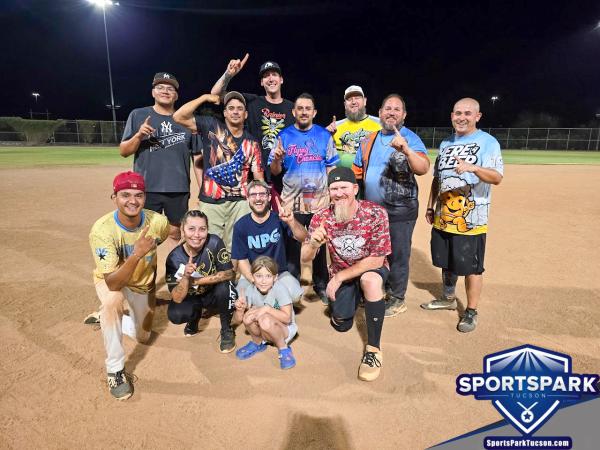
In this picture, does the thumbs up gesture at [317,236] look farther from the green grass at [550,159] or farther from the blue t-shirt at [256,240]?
the green grass at [550,159]

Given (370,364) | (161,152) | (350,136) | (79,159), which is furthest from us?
(79,159)

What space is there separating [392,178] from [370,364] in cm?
200

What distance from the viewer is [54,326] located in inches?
159

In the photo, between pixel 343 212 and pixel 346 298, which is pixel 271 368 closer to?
pixel 346 298

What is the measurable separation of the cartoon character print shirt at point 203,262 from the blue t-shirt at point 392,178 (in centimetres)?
183

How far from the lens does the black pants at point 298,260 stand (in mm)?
4499

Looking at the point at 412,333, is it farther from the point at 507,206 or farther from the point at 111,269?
the point at 507,206

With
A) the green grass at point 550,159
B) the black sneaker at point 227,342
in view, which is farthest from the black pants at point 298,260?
the green grass at point 550,159

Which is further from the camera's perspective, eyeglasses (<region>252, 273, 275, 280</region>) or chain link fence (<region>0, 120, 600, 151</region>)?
chain link fence (<region>0, 120, 600, 151</region>)

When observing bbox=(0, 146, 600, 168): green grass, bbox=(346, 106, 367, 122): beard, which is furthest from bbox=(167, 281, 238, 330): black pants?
bbox=(0, 146, 600, 168): green grass

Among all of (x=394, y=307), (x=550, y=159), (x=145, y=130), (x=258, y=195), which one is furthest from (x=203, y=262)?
(x=550, y=159)

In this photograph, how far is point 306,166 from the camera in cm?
436

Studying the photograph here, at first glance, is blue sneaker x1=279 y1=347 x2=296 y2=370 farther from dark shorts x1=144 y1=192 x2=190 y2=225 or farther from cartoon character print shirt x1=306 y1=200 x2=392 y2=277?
dark shorts x1=144 y1=192 x2=190 y2=225

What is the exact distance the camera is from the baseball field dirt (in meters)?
2.63
